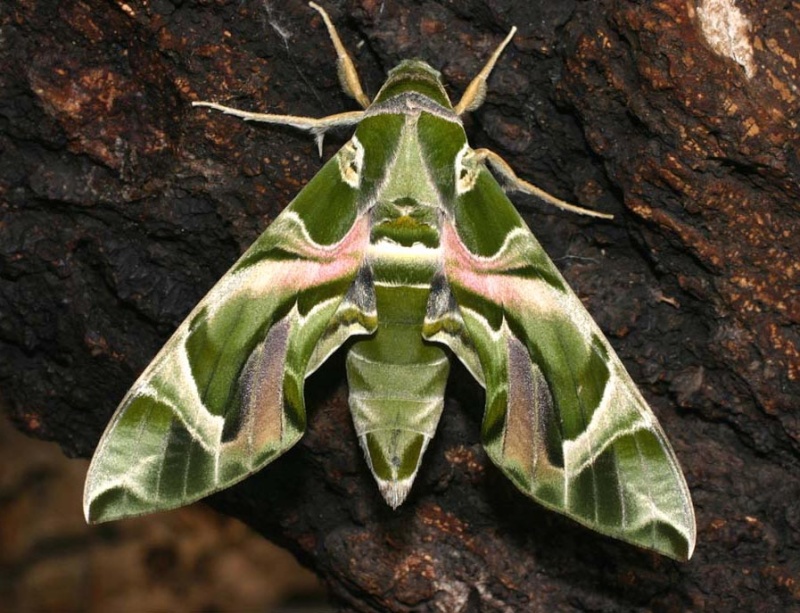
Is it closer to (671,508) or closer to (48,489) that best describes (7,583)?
(48,489)

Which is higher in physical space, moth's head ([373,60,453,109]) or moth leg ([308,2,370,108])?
moth's head ([373,60,453,109])

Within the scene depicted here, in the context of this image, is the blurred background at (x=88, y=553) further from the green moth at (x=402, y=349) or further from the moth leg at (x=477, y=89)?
the moth leg at (x=477, y=89)

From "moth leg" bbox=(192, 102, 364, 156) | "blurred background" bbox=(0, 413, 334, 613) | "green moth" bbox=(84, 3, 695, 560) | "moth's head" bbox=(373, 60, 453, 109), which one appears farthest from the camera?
"blurred background" bbox=(0, 413, 334, 613)

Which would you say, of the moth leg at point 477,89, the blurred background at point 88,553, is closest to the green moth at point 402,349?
the moth leg at point 477,89

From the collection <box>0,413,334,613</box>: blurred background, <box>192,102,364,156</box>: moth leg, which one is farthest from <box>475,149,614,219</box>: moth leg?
<box>0,413,334,613</box>: blurred background

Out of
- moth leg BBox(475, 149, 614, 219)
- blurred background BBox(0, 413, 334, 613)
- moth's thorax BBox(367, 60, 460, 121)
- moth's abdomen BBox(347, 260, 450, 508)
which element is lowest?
blurred background BBox(0, 413, 334, 613)

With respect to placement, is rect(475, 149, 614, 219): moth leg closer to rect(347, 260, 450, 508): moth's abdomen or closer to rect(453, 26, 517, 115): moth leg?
rect(453, 26, 517, 115): moth leg

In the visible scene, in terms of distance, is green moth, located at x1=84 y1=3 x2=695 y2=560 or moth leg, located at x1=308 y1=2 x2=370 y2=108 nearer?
green moth, located at x1=84 y1=3 x2=695 y2=560
